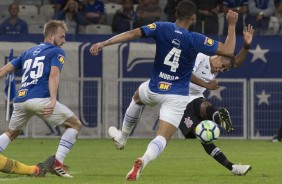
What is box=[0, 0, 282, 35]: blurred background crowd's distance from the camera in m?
25.8

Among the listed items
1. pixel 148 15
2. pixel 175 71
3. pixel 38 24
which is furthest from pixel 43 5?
pixel 175 71

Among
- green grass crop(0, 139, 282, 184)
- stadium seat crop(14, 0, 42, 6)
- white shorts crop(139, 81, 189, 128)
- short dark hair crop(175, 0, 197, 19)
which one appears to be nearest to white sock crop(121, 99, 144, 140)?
green grass crop(0, 139, 282, 184)

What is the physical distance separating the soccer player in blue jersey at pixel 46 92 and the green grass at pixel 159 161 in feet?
1.69

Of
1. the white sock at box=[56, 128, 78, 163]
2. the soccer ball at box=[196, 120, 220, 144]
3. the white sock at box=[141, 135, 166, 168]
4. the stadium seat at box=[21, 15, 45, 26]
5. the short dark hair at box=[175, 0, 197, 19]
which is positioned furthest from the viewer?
the stadium seat at box=[21, 15, 45, 26]

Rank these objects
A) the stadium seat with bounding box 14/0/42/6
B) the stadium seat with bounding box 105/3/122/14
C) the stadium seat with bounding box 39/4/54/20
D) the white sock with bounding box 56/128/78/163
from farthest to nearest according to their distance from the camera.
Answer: the stadium seat with bounding box 14/0/42/6, the stadium seat with bounding box 105/3/122/14, the stadium seat with bounding box 39/4/54/20, the white sock with bounding box 56/128/78/163

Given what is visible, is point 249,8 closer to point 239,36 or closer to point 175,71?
point 239,36

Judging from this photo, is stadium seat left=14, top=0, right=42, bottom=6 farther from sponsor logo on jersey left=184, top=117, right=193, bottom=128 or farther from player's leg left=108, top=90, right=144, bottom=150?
player's leg left=108, top=90, right=144, bottom=150

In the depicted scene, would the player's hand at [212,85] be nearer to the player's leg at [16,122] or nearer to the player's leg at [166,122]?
the player's leg at [166,122]

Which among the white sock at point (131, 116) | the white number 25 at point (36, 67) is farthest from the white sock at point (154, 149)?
the white number 25 at point (36, 67)

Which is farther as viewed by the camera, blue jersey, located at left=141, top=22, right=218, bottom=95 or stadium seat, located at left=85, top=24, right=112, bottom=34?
stadium seat, located at left=85, top=24, right=112, bottom=34

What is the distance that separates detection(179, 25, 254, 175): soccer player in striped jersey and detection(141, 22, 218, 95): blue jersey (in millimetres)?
550

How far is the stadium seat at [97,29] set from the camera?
26.2m

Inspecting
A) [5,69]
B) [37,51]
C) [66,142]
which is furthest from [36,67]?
[66,142]

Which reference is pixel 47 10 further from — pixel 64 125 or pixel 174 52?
pixel 174 52
